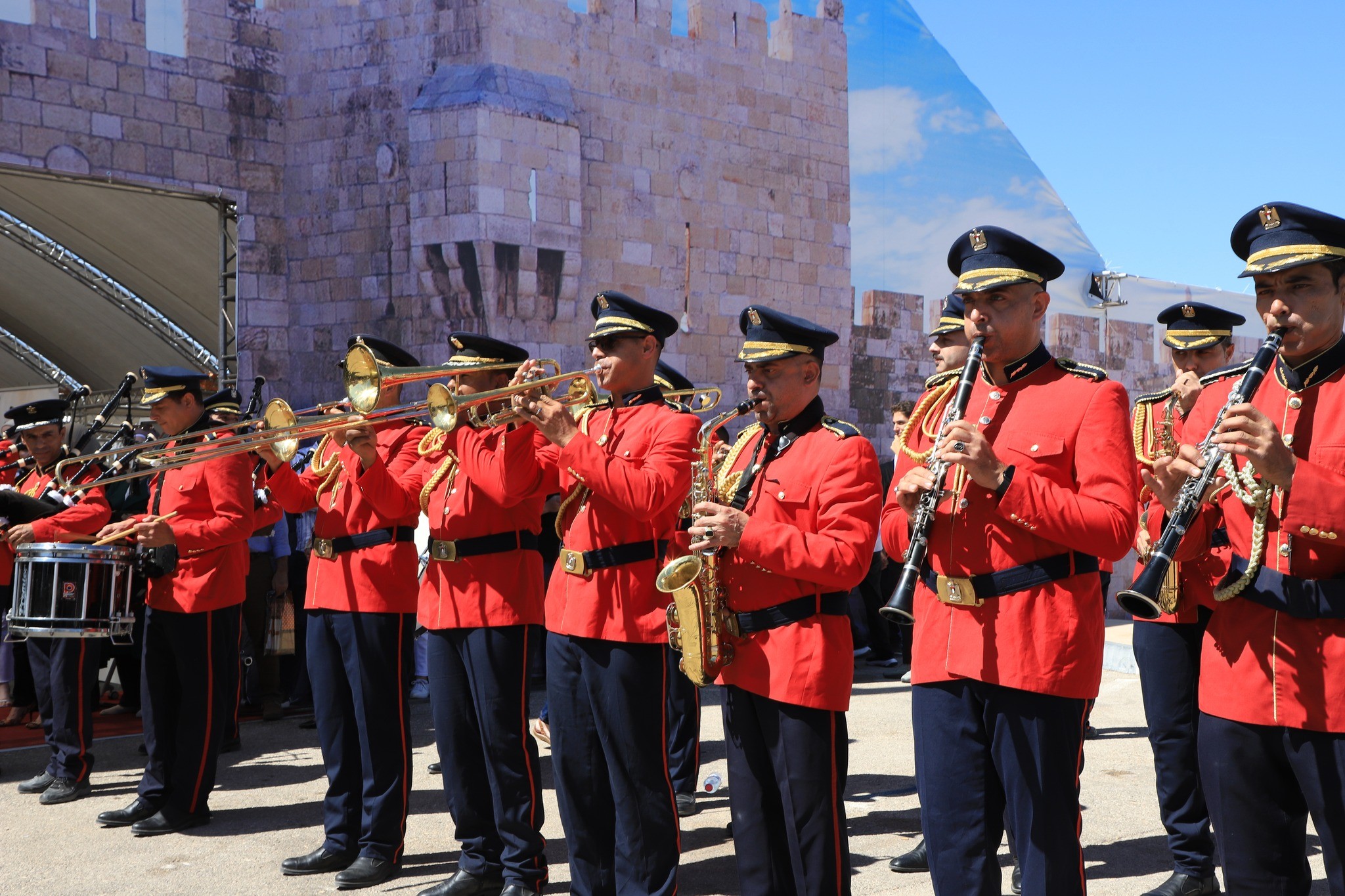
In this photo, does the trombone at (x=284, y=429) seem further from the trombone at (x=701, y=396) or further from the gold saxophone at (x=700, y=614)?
the gold saxophone at (x=700, y=614)

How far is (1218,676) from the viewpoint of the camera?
9.93 ft

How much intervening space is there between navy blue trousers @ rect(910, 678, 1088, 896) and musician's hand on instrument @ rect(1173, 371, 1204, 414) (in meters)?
2.12

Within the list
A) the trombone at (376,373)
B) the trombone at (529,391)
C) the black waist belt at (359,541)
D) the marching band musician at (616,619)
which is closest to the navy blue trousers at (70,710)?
the black waist belt at (359,541)

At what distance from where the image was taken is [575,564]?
440 centimetres

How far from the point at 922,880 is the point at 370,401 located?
2798 millimetres

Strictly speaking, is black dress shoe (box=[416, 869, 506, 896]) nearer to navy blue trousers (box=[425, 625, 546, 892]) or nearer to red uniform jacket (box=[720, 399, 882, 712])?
navy blue trousers (box=[425, 625, 546, 892])

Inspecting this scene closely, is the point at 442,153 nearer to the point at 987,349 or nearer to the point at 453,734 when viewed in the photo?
the point at 453,734

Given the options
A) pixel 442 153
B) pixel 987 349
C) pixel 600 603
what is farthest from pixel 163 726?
pixel 442 153

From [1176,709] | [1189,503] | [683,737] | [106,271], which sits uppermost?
[106,271]

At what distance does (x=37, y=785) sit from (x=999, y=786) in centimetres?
556

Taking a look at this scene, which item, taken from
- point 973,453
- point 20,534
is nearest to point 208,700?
point 20,534

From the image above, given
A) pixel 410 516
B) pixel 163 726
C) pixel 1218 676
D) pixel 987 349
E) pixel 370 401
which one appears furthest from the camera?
pixel 163 726

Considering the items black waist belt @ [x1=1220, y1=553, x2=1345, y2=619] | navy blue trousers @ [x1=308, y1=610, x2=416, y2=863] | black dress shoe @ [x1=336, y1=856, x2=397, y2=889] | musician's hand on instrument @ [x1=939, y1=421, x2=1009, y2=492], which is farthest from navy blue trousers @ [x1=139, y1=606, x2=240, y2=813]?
black waist belt @ [x1=1220, y1=553, x2=1345, y2=619]

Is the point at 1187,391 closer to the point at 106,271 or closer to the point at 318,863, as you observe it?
the point at 318,863
